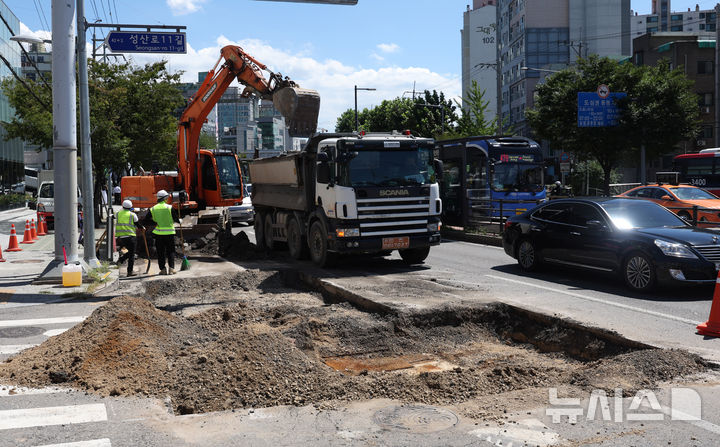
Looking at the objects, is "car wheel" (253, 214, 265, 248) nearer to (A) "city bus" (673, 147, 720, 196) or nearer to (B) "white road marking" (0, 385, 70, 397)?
(B) "white road marking" (0, 385, 70, 397)

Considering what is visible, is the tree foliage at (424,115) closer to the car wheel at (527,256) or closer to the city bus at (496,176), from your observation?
the city bus at (496,176)

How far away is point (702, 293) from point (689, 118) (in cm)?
2894

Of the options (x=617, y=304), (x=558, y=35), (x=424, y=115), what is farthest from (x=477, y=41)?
(x=617, y=304)

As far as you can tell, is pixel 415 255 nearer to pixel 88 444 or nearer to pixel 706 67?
pixel 88 444

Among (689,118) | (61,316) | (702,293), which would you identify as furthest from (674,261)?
(689,118)

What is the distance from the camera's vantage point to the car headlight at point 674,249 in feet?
34.3

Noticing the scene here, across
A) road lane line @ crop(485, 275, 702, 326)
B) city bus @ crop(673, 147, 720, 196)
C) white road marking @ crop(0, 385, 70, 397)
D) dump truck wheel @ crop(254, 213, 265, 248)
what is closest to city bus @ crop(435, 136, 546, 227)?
dump truck wheel @ crop(254, 213, 265, 248)

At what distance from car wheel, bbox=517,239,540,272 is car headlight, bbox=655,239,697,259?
3052mm

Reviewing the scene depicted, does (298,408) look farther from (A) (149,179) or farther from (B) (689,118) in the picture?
(B) (689,118)

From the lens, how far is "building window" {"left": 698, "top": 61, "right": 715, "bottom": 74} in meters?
58.8

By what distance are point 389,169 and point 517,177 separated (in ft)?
33.5

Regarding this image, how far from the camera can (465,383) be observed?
6156mm

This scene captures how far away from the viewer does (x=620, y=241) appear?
37.2 ft

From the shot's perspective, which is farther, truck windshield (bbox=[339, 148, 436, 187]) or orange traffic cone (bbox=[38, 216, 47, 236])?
orange traffic cone (bbox=[38, 216, 47, 236])
